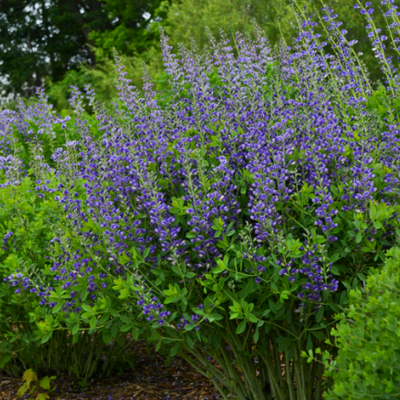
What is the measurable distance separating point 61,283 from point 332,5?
1042cm

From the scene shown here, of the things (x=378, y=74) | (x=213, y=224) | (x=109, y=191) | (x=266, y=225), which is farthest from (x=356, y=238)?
(x=378, y=74)

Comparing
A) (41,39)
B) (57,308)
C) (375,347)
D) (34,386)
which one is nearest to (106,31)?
(41,39)

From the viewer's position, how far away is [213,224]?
118 inches

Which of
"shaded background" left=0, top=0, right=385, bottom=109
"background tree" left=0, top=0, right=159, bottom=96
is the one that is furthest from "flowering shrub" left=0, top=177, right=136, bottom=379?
"background tree" left=0, top=0, right=159, bottom=96

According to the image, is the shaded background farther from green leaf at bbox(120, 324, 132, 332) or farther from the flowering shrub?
green leaf at bbox(120, 324, 132, 332)

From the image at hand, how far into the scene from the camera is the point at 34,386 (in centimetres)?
430

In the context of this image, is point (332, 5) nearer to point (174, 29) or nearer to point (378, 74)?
point (378, 74)

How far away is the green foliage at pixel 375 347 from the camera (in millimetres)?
2074

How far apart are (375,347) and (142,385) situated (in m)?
2.64

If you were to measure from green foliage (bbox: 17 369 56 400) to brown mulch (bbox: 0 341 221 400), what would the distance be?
0.30 feet

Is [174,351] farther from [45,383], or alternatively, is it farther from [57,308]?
[45,383]

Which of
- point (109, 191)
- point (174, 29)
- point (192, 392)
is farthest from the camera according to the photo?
point (174, 29)

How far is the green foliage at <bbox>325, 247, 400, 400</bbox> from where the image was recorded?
6.81ft

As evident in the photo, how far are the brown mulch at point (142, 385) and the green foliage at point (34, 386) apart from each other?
0.09 m
